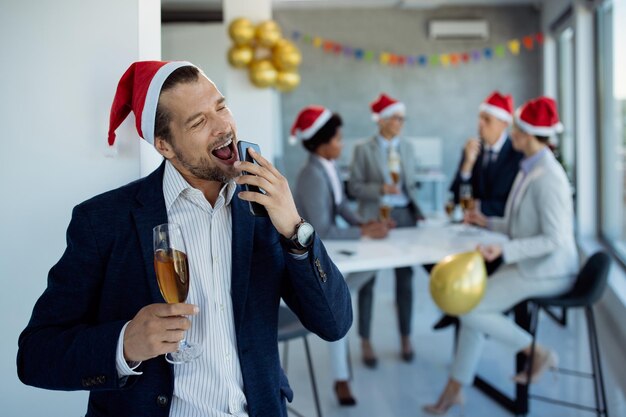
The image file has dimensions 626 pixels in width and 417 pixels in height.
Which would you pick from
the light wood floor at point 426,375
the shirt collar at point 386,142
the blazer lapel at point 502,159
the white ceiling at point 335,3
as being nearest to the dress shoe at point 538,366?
the light wood floor at point 426,375

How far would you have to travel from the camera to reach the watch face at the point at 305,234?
140 centimetres

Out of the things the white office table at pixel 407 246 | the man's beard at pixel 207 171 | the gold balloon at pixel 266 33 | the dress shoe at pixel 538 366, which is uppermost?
the gold balloon at pixel 266 33

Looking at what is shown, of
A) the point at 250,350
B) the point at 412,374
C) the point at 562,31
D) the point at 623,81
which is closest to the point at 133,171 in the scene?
the point at 250,350

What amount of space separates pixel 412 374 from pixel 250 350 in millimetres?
2500

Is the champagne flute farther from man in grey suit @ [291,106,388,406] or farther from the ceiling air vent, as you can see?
→ the ceiling air vent

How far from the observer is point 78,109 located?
1.83 metres

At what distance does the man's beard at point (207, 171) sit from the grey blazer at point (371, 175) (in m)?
2.82

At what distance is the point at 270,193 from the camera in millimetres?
1365

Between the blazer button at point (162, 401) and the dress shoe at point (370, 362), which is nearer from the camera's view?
the blazer button at point (162, 401)

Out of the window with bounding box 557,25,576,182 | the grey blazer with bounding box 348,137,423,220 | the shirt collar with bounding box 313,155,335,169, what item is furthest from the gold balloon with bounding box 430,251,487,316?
the window with bounding box 557,25,576,182

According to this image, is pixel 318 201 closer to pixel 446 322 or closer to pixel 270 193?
pixel 446 322

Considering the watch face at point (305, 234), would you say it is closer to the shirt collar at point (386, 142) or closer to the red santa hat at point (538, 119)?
the red santa hat at point (538, 119)

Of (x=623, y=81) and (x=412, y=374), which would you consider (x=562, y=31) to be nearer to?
(x=623, y=81)

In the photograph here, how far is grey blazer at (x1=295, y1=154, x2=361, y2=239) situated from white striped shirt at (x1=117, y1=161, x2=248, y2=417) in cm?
184
